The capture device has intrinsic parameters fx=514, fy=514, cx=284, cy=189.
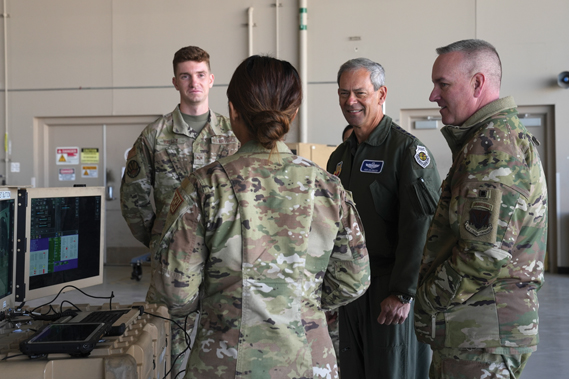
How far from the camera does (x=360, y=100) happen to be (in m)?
2.03

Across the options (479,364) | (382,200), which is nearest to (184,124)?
(382,200)

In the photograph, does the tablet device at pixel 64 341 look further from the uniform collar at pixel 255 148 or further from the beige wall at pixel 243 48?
the beige wall at pixel 243 48

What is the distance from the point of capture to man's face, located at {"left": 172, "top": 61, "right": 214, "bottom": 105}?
2.47m

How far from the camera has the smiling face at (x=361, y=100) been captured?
2029mm

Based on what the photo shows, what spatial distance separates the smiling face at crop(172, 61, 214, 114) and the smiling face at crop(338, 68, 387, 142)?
0.77m

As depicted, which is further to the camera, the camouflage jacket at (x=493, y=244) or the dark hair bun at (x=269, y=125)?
the camouflage jacket at (x=493, y=244)

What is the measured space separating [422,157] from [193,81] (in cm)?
117

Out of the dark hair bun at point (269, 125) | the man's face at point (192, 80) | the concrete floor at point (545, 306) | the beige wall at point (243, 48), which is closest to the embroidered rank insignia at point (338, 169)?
the man's face at point (192, 80)

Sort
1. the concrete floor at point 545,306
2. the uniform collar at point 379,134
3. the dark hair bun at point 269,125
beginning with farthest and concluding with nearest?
1. the concrete floor at point 545,306
2. the uniform collar at point 379,134
3. the dark hair bun at point 269,125

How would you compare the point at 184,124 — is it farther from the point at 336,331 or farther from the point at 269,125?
the point at 269,125

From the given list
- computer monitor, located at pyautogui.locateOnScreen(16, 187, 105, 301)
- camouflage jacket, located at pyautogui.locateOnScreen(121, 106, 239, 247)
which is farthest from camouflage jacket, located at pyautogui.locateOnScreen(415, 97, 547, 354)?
camouflage jacket, located at pyautogui.locateOnScreen(121, 106, 239, 247)

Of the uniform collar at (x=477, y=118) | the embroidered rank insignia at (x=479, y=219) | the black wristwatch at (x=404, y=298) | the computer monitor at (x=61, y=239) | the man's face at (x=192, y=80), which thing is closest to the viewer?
the embroidered rank insignia at (x=479, y=219)

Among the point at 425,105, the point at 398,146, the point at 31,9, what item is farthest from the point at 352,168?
the point at 31,9

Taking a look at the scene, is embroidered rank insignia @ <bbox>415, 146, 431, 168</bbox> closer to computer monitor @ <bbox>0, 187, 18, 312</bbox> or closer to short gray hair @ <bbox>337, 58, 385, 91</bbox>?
short gray hair @ <bbox>337, 58, 385, 91</bbox>
